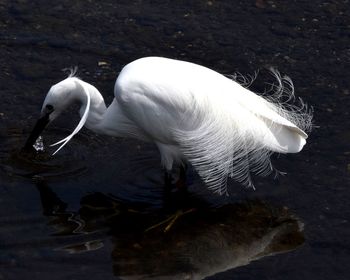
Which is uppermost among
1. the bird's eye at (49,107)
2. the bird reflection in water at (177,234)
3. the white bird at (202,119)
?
the white bird at (202,119)

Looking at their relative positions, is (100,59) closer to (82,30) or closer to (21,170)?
(82,30)

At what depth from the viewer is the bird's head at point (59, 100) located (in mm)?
6293

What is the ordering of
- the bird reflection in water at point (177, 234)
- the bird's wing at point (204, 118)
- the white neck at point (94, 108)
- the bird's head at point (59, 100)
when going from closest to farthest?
the bird reflection in water at point (177, 234)
the bird's wing at point (204, 118)
the bird's head at point (59, 100)
the white neck at point (94, 108)

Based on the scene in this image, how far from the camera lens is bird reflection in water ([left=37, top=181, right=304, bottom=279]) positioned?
550 centimetres

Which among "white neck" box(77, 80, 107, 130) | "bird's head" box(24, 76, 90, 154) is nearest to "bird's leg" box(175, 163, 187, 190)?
"white neck" box(77, 80, 107, 130)

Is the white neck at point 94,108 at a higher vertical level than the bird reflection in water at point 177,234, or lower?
higher

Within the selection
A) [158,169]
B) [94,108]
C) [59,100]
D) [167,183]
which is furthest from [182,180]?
[59,100]

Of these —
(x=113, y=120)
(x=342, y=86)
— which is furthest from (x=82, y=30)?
(x=342, y=86)

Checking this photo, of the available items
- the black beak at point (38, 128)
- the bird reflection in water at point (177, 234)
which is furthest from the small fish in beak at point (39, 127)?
the bird reflection in water at point (177, 234)

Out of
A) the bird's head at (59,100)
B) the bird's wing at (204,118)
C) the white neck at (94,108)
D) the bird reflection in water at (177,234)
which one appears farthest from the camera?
the white neck at (94,108)

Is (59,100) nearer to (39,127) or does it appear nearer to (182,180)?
(39,127)

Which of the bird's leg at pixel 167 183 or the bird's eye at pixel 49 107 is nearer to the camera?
the bird's leg at pixel 167 183

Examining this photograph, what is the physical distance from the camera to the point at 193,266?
18.0 feet

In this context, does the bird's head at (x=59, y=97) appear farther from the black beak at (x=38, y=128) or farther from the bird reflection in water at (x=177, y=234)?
the bird reflection in water at (x=177, y=234)
